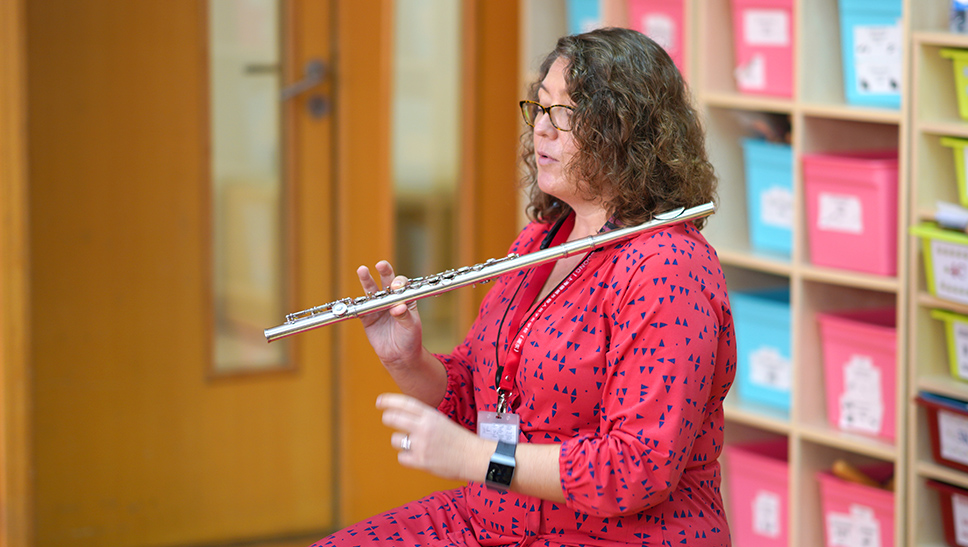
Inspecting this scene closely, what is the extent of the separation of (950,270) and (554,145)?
0.97 metres

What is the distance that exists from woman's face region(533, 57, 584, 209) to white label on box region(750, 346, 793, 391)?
1.10 m

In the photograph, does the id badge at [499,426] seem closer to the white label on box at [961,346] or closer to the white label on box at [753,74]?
the white label on box at [961,346]

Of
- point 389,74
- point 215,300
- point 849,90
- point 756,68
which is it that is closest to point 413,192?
point 389,74

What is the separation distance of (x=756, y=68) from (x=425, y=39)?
0.87 metres

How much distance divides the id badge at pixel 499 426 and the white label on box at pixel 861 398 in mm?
1119

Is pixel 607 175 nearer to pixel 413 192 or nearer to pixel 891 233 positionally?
pixel 891 233

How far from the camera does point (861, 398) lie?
2.36 meters

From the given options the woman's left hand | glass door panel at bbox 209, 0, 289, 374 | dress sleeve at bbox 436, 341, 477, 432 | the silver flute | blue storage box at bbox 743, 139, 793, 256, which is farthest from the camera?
glass door panel at bbox 209, 0, 289, 374

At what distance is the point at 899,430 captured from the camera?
2.21m

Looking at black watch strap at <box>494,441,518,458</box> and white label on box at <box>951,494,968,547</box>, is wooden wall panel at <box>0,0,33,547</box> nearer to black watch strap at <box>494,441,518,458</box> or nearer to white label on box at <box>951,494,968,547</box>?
black watch strap at <box>494,441,518,458</box>

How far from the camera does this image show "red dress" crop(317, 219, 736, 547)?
4.42 ft

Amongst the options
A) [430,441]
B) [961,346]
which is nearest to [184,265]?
[430,441]

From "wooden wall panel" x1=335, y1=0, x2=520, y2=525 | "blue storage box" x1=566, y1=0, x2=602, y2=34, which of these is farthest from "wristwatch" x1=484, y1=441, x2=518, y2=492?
"blue storage box" x1=566, y1=0, x2=602, y2=34

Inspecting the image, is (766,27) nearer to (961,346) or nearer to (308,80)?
(961,346)
